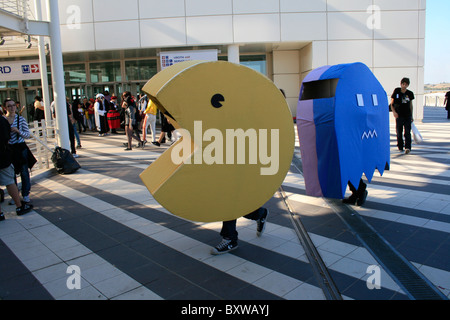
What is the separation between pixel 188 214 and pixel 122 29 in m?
16.8

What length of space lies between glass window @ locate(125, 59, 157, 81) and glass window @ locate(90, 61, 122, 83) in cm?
65

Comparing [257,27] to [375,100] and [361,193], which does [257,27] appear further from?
[361,193]

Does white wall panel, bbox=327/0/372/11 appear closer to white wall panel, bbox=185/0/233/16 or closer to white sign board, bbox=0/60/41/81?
white wall panel, bbox=185/0/233/16

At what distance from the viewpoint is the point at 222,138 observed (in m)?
3.63

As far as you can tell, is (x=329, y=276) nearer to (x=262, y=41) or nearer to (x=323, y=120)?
(x=323, y=120)

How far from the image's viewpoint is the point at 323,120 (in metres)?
4.75

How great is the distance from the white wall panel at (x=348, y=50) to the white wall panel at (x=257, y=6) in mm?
3432

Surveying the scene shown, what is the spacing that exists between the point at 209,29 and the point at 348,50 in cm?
723

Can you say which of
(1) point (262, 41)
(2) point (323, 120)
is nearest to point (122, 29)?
(1) point (262, 41)

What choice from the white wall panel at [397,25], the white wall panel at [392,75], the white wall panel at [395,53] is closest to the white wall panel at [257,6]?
the white wall panel at [397,25]

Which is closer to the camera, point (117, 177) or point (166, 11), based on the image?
point (117, 177)

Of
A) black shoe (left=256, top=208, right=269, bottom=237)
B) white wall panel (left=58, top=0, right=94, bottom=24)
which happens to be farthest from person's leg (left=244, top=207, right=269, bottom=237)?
white wall panel (left=58, top=0, right=94, bottom=24)

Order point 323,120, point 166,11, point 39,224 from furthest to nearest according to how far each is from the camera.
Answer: point 166,11 < point 39,224 < point 323,120

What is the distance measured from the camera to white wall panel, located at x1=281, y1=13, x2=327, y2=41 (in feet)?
58.8
